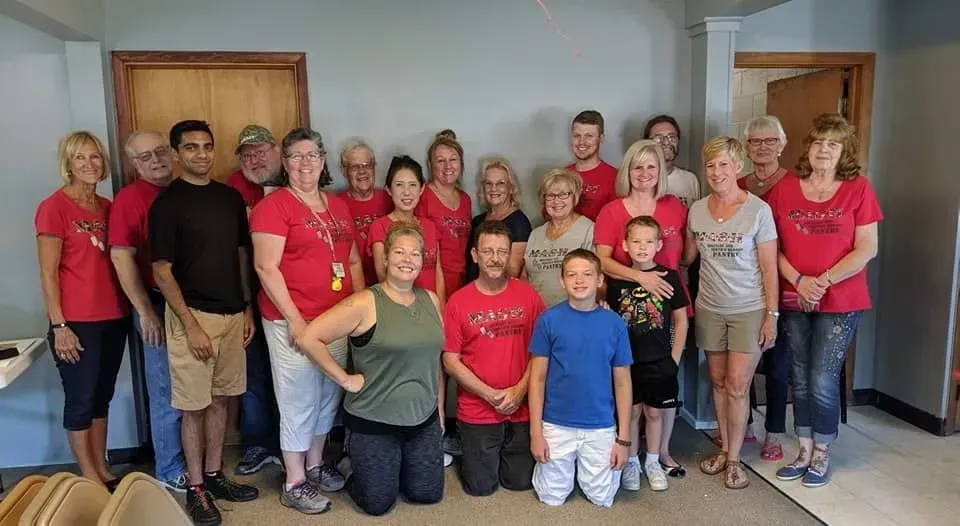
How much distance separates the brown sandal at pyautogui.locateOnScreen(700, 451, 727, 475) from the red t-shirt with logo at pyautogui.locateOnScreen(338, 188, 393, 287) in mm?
1684

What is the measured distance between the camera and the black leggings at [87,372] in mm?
2760

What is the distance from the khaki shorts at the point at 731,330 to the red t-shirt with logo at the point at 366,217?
1.46m

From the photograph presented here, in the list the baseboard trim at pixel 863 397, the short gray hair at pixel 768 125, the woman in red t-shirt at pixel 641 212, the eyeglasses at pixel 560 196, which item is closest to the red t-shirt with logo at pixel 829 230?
the short gray hair at pixel 768 125

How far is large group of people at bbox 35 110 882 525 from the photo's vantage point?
103 inches

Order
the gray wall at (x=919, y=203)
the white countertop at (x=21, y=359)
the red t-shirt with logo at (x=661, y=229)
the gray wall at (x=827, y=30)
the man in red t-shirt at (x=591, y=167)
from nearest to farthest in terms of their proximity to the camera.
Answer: the white countertop at (x=21, y=359), the red t-shirt with logo at (x=661, y=229), the man in red t-shirt at (x=591, y=167), the gray wall at (x=919, y=203), the gray wall at (x=827, y=30)

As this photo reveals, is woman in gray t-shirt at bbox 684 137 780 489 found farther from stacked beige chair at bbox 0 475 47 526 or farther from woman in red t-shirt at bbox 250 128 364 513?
stacked beige chair at bbox 0 475 47 526

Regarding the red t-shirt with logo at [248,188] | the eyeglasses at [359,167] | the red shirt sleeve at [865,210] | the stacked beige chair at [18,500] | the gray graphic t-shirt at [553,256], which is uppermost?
the eyeglasses at [359,167]

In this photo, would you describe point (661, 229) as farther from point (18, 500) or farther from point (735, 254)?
point (18, 500)

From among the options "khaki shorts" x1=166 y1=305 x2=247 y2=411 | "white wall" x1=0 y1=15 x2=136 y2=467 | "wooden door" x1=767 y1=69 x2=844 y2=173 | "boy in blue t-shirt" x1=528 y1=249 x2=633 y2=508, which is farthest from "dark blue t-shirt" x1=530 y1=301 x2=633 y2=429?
"white wall" x1=0 y1=15 x2=136 y2=467

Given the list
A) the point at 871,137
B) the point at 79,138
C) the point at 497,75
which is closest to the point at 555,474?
the point at 497,75

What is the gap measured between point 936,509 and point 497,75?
8.78 ft

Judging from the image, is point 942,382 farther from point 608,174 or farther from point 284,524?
point 284,524

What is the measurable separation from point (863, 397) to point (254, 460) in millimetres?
3269

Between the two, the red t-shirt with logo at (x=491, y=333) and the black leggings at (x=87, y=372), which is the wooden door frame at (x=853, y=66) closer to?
the red t-shirt with logo at (x=491, y=333)
